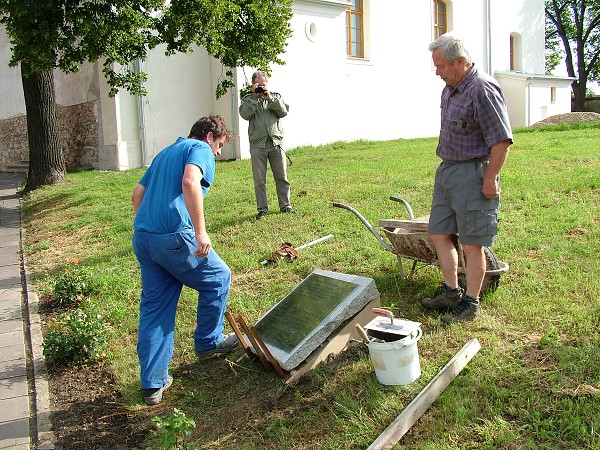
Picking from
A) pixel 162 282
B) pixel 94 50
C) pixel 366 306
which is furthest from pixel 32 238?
pixel 366 306

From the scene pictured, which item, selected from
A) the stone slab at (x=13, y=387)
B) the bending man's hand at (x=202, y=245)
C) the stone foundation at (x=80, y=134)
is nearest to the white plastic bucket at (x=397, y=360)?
the bending man's hand at (x=202, y=245)

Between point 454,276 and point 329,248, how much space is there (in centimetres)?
234

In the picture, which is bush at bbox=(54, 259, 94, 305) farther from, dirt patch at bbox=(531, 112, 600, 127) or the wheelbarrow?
dirt patch at bbox=(531, 112, 600, 127)

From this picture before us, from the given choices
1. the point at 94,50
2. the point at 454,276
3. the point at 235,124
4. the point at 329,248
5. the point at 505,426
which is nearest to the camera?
the point at 505,426

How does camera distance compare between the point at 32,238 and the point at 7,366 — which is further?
the point at 32,238

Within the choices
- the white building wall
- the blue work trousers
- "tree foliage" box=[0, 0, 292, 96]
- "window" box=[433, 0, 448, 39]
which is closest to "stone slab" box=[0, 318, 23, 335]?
the blue work trousers

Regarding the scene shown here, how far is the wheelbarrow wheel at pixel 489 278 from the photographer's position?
473 cm

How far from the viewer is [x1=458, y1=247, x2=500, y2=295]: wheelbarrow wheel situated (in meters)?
4.73

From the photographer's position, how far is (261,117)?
28.0ft

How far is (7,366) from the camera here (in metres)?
5.07

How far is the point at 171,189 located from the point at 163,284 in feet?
2.20

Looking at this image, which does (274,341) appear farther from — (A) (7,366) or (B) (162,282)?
(A) (7,366)

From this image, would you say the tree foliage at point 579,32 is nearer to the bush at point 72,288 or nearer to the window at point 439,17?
the window at point 439,17

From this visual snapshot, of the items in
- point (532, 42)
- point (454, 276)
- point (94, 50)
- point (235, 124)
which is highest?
point (532, 42)
